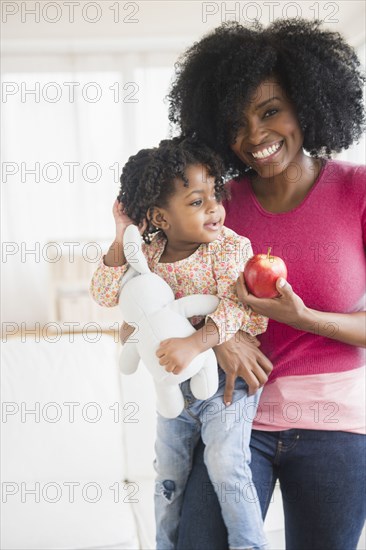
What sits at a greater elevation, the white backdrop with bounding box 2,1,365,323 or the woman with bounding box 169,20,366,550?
the white backdrop with bounding box 2,1,365,323

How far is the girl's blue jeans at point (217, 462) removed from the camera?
1127 millimetres

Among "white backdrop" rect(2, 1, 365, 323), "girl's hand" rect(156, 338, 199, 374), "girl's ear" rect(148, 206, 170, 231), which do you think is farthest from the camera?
"white backdrop" rect(2, 1, 365, 323)

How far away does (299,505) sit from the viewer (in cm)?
119

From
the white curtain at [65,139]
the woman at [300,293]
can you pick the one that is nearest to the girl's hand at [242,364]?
the woman at [300,293]

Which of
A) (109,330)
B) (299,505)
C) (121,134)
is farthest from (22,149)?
(299,505)

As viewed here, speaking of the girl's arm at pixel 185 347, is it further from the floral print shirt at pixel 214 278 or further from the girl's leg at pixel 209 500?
the girl's leg at pixel 209 500

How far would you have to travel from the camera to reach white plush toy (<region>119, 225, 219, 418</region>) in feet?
3.58

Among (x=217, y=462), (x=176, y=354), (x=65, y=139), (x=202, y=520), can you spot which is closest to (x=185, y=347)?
(x=176, y=354)

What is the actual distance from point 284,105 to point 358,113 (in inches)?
8.5

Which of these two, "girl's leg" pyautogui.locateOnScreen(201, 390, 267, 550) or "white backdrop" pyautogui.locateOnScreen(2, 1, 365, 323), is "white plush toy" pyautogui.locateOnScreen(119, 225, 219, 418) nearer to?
"girl's leg" pyautogui.locateOnScreen(201, 390, 267, 550)

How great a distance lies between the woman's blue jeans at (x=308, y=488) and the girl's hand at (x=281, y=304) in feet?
0.82

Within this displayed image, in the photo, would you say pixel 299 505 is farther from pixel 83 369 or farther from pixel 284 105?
pixel 83 369

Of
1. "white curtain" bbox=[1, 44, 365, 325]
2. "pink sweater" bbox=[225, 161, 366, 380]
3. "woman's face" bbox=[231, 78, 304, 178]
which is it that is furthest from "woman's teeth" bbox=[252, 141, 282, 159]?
"white curtain" bbox=[1, 44, 365, 325]

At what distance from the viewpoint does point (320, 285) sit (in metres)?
1.17
